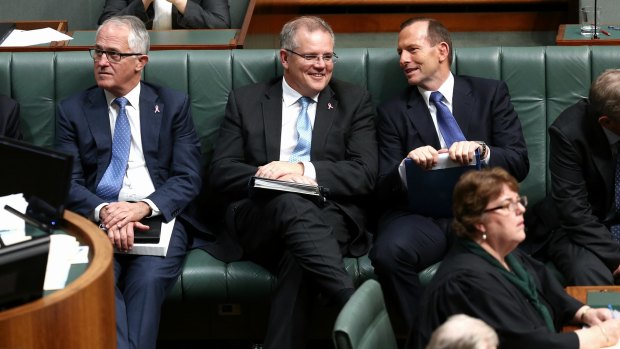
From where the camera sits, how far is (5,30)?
199 inches

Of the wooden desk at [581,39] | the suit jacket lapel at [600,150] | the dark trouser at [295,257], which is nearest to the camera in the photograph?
the dark trouser at [295,257]

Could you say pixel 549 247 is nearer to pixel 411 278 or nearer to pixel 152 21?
pixel 411 278

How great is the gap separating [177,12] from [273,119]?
1336 mm

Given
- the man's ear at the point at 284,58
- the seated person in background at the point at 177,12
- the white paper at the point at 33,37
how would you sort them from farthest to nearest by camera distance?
the seated person in background at the point at 177,12 < the white paper at the point at 33,37 < the man's ear at the point at 284,58

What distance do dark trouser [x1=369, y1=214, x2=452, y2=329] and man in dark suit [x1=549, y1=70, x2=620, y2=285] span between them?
418mm

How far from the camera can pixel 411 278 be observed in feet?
13.1

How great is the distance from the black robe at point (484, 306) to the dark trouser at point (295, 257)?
928mm

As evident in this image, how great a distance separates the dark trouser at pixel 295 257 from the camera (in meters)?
3.87

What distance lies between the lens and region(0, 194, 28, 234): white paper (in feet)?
9.50

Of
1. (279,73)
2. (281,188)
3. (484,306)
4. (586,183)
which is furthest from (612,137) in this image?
(484,306)

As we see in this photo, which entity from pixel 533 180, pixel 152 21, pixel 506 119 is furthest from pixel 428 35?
pixel 152 21

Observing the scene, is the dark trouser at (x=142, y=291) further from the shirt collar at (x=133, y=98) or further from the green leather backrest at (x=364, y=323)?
the green leather backrest at (x=364, y=323)

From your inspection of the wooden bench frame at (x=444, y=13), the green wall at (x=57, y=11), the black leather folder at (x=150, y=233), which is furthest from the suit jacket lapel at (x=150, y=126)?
the wooden bench frame at (x=444, y=13)

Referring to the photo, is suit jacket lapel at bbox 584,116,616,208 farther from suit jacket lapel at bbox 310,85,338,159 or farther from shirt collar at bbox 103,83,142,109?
shirt collar at bbox 103,83,142,109
